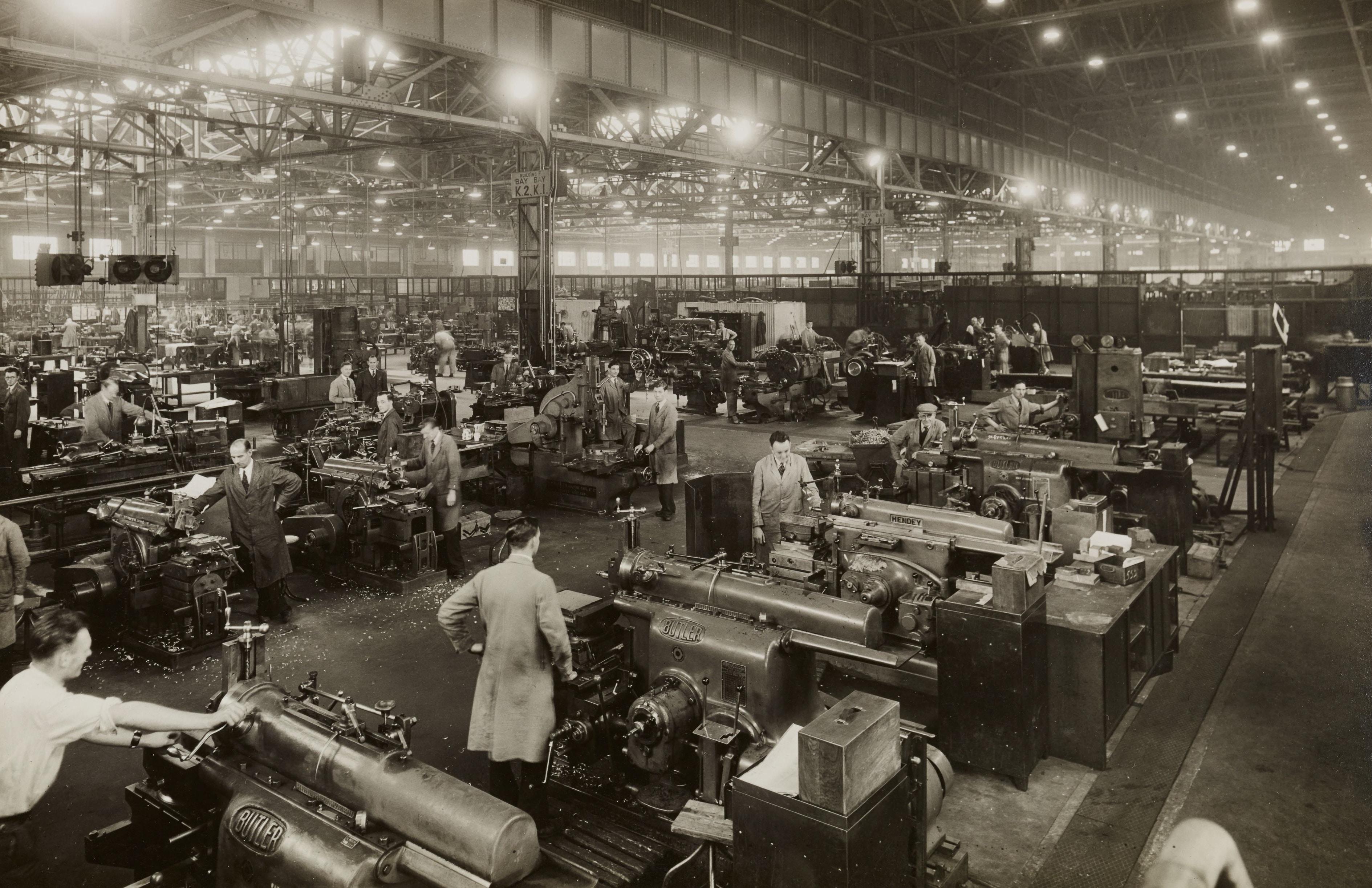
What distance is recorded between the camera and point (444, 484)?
875 cm

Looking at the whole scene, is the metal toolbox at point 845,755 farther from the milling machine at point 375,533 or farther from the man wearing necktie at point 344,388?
the man wearing necktie at point 344,388

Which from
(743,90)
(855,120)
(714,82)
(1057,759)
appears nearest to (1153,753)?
(1057,759)

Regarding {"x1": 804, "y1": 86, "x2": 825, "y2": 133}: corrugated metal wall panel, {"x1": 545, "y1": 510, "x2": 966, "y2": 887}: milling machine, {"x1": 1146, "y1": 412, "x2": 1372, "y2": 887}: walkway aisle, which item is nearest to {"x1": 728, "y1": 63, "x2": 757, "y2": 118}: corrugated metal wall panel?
{"x1": 804, "y1": 86, "x2": 825, "y2": 133}: corrugated metal wall panel

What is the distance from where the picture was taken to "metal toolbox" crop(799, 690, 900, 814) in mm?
→ 2834

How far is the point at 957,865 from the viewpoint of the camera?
3.96m

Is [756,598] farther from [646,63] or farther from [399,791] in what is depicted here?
[646,63]

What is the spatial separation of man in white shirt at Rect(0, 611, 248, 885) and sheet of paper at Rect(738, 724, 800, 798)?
1.97 meters

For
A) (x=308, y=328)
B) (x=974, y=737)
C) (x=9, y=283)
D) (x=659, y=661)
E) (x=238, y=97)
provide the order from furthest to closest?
1. (x=9, y=283)
2. (x=308, y=328)
3. (x=238, y=97)
4. (x=974, y=737)
5. (x=659, y=661)

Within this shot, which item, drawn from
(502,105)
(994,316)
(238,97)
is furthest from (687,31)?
(994,316)

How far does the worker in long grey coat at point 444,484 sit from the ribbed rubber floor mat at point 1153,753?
5937mm

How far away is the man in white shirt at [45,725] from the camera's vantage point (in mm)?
3396

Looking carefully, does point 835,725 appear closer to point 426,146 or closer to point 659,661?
point 659,661

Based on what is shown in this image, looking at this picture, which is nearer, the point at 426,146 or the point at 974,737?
the point at 974,737

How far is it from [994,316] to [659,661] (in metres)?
23.0
